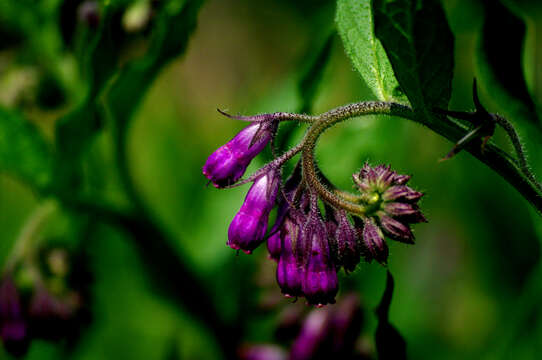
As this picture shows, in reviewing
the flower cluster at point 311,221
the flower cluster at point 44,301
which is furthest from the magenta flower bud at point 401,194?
the flower cluster at point 44,301

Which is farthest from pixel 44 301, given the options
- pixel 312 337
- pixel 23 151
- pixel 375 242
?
pixel 375 242

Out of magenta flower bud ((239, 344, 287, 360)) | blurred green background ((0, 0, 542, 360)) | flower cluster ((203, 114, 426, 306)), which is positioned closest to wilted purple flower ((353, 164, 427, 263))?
flower cluster ((203, 114, 426, 306))

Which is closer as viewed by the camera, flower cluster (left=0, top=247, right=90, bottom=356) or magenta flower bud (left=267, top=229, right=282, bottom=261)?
magenta flower bud (left=267, top=229, right=282, bottom=261)

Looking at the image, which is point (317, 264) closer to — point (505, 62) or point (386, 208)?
point (386, 208)

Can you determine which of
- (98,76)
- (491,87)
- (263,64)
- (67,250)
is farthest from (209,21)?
(491,87)

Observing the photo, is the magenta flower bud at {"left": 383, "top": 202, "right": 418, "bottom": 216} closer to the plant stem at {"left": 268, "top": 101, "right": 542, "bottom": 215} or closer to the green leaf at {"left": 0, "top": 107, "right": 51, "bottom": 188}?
the plant stem at {"left": 268, "top": 101, "right": 542, "bottom": 215}

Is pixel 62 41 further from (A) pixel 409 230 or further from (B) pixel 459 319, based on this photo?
(B) pixel 459 319
